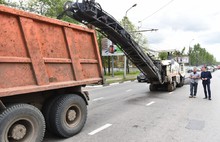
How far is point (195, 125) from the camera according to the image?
6527 mm

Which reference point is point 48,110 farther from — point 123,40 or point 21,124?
point 123,40

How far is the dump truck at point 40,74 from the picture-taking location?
404cm

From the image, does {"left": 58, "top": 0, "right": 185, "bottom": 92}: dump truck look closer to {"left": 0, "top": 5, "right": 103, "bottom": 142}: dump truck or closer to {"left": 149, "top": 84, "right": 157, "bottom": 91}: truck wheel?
{"left": 149, "top": 84, "right": 157, "bottom": 91}: truck wheel

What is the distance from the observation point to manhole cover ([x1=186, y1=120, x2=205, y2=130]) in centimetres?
628

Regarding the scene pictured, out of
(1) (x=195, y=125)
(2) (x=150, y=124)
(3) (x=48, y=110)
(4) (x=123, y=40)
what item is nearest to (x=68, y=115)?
(3) (x=48, y=110)

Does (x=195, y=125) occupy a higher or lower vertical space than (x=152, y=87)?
lower

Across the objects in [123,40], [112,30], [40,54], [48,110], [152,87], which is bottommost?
[152,87]

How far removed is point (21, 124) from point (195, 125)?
15.2ft

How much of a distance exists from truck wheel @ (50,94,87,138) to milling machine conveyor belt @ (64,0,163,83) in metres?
3.36

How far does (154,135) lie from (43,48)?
323cm

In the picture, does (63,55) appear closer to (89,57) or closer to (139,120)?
(89,57)

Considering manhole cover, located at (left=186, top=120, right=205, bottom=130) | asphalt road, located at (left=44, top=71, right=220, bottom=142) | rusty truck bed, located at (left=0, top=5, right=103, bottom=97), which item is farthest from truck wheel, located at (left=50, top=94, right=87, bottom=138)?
manhole cover, located at (left=186, top=120, right=205, bottom=130)

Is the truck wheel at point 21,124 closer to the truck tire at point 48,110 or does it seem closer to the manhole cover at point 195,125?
the truck tire at point 48,110

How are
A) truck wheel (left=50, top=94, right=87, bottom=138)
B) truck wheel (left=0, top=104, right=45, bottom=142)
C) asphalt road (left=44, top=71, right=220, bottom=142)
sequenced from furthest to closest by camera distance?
asphalt road (left=44, top=71, right=220, bottom=142)
truck wheel (left=50, top=94, right=87, bottom=138)
truck wheel (left=0, top=104, right=45, bottom=142)
